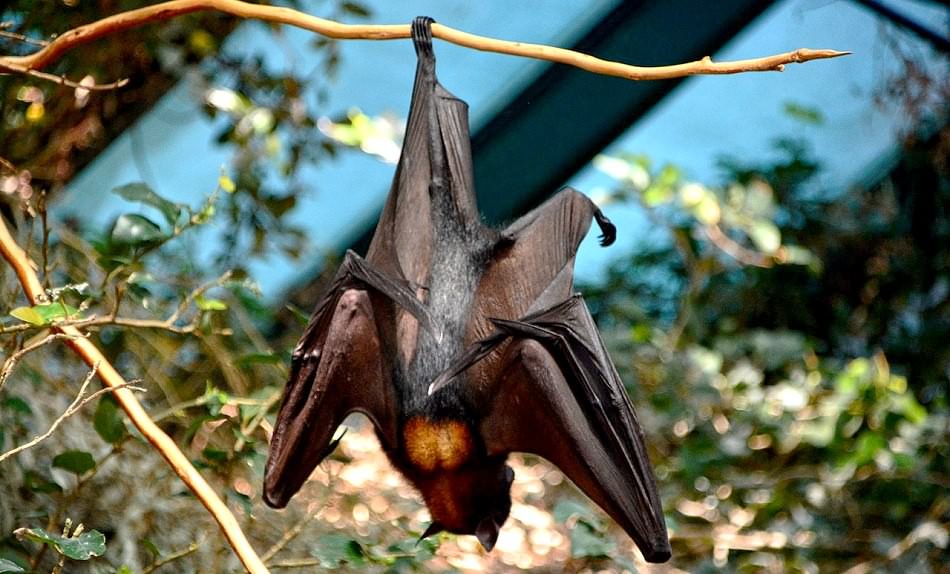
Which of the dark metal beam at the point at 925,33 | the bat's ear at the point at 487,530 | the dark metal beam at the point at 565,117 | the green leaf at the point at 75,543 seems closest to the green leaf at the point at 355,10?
the dark metal beam at the point at 565,117

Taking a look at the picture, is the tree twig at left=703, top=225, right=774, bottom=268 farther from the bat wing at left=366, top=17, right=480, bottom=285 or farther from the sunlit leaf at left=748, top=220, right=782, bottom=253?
the bat wing at left=366, top=17, right=480, bottom=285

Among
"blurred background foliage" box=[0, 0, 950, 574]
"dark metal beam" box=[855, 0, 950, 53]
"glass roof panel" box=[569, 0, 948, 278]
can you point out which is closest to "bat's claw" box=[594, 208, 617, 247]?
"blurred background foliage" box=[0, 0, 950, 574]

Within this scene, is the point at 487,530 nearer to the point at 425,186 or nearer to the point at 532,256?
the point at 532,256

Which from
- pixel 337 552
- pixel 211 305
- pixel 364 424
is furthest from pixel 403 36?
pixel 364 424

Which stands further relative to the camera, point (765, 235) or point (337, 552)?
point (765, 235)

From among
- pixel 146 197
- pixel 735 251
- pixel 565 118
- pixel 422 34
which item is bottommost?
pixel 735 251
